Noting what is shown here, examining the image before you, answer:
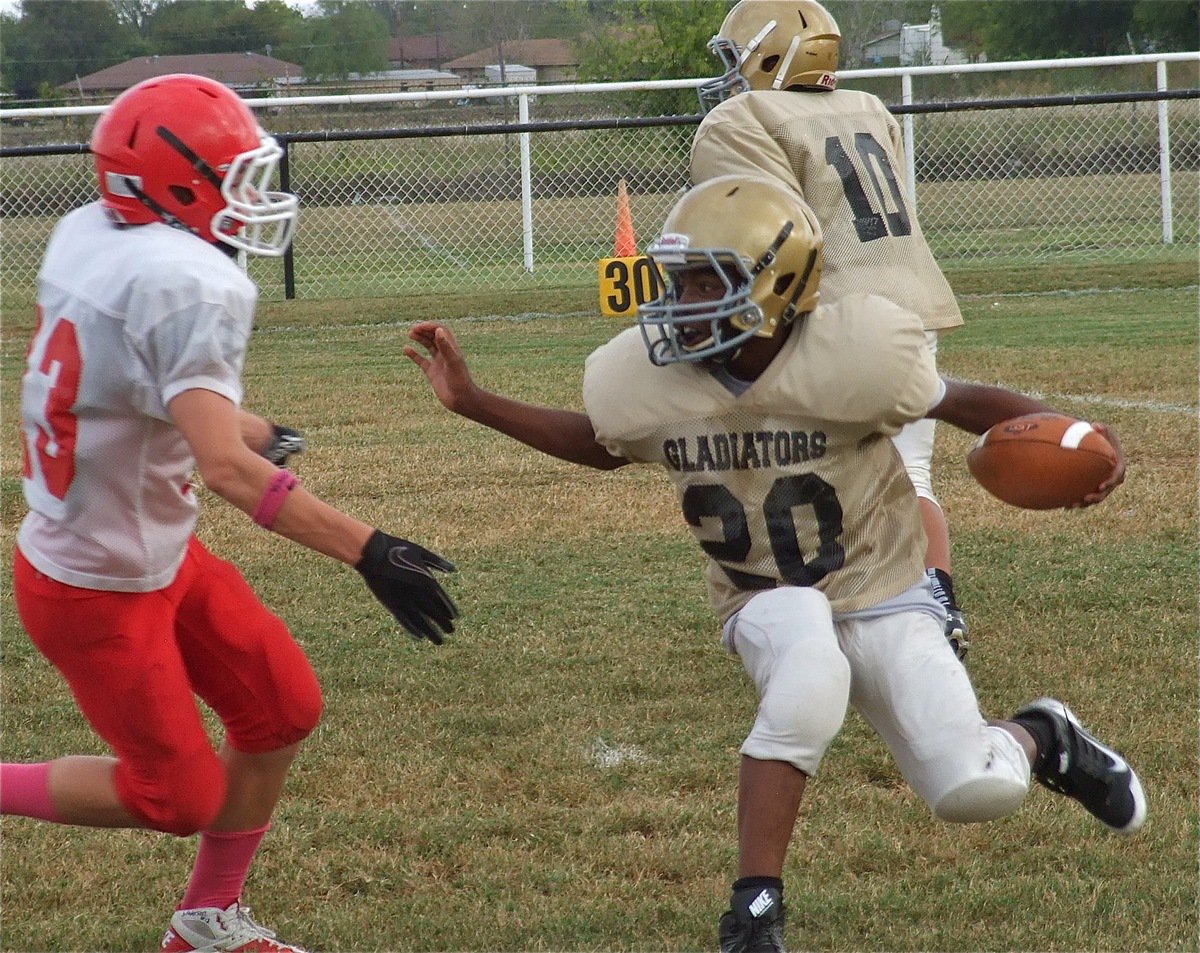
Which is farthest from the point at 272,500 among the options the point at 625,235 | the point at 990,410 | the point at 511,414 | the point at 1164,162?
the point at 1164,162

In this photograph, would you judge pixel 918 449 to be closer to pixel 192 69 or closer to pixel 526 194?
pixel 526 194

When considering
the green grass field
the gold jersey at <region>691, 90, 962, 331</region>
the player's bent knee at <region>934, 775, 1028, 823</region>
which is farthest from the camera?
the gold jersey at <region>691, 90, 962, 331</region>

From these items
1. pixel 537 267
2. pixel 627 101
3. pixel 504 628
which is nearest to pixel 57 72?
pixel 627 101

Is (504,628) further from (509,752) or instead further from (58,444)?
(58,444)

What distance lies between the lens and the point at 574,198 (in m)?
14.9

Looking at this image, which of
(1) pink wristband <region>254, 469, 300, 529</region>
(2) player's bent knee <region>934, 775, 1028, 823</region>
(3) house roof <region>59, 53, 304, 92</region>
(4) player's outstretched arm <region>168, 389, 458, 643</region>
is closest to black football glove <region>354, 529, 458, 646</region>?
(4) player's outstretched arm <region>168, 389, 458, 643</region>

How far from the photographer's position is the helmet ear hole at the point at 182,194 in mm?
2826

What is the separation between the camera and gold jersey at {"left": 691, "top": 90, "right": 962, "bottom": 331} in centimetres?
445

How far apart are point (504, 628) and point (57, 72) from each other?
53.4m

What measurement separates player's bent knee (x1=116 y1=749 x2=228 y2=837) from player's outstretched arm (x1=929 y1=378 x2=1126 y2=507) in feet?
5.09

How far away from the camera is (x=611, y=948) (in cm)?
307

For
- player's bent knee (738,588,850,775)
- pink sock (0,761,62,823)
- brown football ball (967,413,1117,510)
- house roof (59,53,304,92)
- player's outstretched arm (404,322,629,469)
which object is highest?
player's outstretched arm (404,322,629,469)

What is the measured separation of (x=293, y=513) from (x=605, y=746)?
5.24 ft

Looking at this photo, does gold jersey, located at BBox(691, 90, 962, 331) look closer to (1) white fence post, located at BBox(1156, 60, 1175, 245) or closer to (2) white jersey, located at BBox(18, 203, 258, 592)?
(2) white jersey, located at BBox(18, 203, 258, 592)
